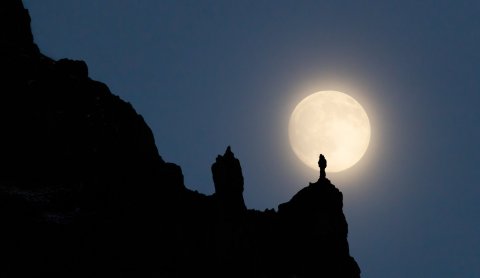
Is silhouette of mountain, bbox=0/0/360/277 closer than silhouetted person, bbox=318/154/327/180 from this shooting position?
Yes

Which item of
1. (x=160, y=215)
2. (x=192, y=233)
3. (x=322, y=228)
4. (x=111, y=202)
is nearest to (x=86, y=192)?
(x=111, y=202)

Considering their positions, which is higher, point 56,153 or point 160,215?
point 56,153

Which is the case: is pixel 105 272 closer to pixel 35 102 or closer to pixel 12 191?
pixel 12 191

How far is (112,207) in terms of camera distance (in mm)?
49094

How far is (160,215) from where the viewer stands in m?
55.3

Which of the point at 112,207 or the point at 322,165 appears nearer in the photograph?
the point at 112,207

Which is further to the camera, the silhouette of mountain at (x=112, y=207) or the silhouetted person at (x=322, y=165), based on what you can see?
the silhouetted person at (x=322, y=165)

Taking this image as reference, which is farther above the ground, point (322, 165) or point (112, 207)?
point (322, 165)

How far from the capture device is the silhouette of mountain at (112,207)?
41031 mm

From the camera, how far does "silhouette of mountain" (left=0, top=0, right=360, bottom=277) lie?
4103 centimetres

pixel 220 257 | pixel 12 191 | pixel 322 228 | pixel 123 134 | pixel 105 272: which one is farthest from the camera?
pixel 322 228

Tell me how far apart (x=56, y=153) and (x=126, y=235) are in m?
15.5

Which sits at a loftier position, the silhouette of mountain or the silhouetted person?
the silhouetted person

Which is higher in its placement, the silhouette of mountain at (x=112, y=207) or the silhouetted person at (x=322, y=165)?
the silhouetted person at (x=322, y=165)
